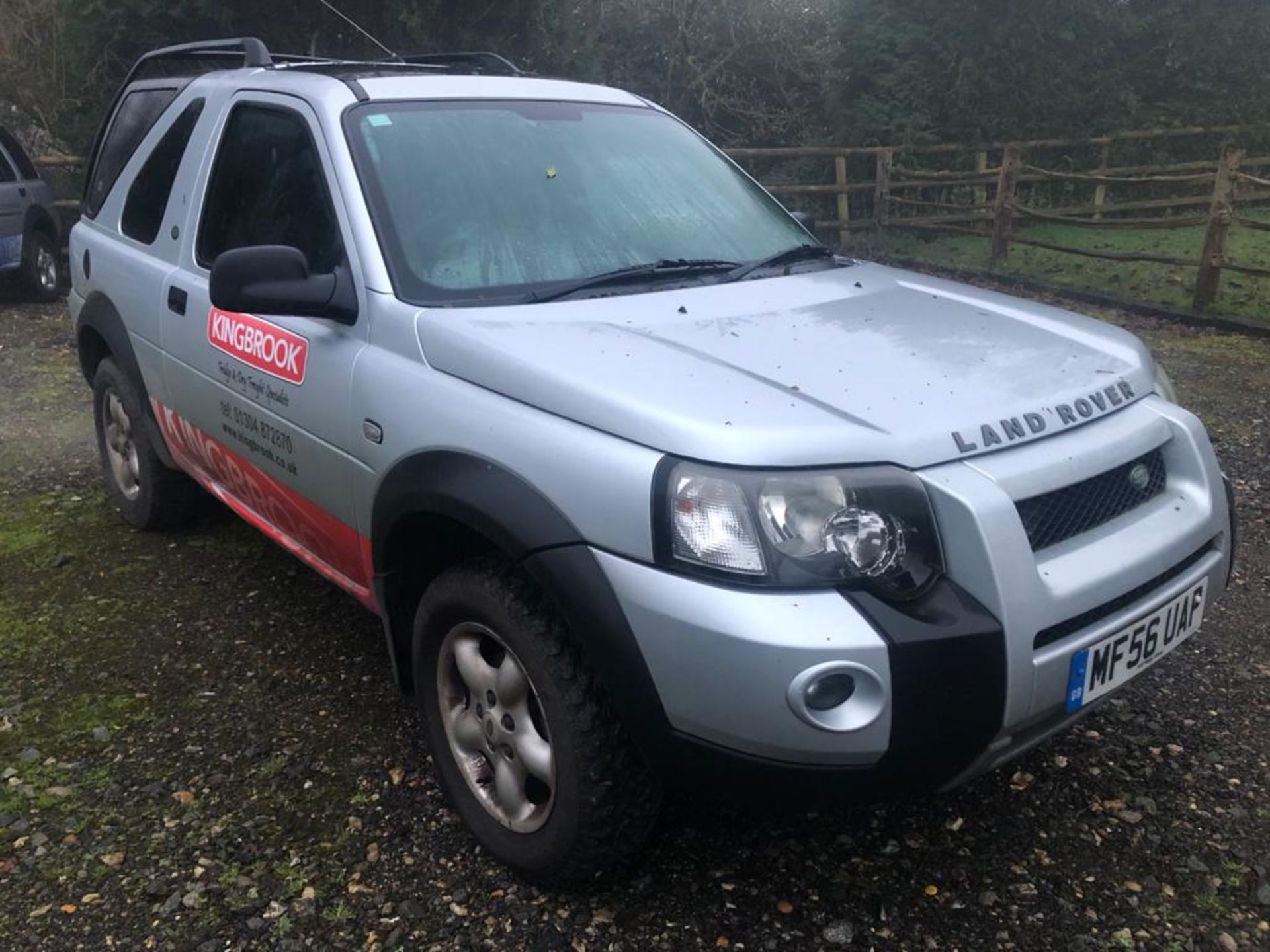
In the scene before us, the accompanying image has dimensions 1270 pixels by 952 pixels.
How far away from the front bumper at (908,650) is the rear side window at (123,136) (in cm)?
319

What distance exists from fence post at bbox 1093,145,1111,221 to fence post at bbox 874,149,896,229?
2435mm

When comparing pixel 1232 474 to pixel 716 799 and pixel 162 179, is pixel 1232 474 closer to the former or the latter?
pixel 716 799

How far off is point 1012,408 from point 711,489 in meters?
0.71

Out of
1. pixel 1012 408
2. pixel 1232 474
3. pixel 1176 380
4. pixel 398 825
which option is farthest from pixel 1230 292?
pixel 398 825

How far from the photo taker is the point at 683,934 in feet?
7.75

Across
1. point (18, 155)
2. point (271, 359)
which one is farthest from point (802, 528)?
point (18, 155)

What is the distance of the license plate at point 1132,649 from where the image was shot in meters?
2.18

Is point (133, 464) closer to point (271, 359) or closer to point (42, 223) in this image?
point (271, 359)

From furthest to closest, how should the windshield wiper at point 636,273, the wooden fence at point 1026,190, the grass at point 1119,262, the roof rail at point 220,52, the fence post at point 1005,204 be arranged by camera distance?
the fence post at point 1005,204
the grass at point 1119,262
the wooden fence at point 1026,190
the roof rail at point 220,52
the windshield wiper at point 636,273

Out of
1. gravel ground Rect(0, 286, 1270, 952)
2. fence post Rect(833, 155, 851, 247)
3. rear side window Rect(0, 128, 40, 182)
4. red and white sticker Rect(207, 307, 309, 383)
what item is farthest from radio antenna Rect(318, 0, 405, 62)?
fence post Rect(833, 155, 851, 247)

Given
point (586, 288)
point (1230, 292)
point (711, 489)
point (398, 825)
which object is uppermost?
point (586, 288)

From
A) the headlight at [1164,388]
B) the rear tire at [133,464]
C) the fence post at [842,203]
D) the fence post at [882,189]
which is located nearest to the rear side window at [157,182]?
the rear tire at [133,464]

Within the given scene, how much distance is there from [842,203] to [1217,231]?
18.4ft

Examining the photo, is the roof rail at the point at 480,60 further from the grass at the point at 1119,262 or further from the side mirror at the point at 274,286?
the grass at the point at 1119,262
